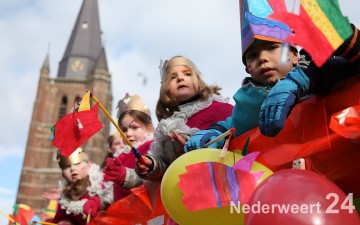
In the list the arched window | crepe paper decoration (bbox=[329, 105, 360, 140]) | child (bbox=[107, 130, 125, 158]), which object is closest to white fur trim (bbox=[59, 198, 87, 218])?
child (bbox=[107, 130, 125, 158])

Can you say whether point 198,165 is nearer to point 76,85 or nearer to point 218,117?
point 218,117

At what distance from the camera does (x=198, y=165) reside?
4.36 ft

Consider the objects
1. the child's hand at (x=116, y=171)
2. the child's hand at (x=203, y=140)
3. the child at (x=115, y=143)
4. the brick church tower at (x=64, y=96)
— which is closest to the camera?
the child's hand at (x=203, y=140)

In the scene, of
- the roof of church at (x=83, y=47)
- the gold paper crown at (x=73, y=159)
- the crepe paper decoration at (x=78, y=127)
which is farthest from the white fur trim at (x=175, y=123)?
the roof of church at (x=83, y=47)

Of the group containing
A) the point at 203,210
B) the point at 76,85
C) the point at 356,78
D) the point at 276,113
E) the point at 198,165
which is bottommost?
the point at 203,210

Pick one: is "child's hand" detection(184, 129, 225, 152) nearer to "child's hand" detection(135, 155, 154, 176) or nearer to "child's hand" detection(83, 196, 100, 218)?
"child's hand" detection(135, 155, 154, 176)

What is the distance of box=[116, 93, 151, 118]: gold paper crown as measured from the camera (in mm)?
3470

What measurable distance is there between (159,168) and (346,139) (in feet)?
3.62

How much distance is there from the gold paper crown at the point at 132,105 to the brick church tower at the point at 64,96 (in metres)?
33.9

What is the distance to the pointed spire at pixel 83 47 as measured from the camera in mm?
43531

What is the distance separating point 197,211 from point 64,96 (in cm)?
4249

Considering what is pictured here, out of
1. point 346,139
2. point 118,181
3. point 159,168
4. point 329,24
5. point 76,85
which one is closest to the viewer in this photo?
point 329,24

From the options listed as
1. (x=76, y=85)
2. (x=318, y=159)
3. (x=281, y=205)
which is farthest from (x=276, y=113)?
(x=76, y=85)

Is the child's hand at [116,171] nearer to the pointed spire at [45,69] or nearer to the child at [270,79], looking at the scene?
the child at [270,79]
